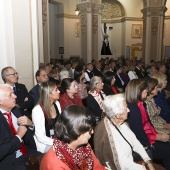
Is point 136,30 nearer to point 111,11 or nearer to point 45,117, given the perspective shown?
point 111,11

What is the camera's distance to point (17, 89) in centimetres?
394

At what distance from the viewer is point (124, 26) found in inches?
645

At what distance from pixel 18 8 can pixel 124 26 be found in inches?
521

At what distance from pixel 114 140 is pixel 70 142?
2.32ft

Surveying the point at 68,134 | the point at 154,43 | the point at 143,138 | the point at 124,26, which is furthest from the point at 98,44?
the point at 68,134

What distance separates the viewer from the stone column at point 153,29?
41.2 feet

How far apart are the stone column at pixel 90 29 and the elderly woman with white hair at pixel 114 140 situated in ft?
31.0

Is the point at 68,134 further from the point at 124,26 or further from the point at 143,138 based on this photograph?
the point at 124,26

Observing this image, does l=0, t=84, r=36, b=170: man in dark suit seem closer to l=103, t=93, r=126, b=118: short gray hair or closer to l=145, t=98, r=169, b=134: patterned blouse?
l=103, t=93, r=126, b=118: short gray hair

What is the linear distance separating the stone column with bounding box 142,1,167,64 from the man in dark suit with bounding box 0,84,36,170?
37.7ft

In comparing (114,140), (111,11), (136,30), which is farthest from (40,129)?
(111,11)

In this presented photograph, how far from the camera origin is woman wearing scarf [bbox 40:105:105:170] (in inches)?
61.7

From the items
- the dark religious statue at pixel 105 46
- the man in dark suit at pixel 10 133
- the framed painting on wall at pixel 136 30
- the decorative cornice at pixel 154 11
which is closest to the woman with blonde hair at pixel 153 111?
the man in dark suit at pixel 10 133

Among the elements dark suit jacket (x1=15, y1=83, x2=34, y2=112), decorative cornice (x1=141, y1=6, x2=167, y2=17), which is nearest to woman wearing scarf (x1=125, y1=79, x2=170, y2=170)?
dark suit jacket (x1=15, y1=83, x2=34, y2=112)
